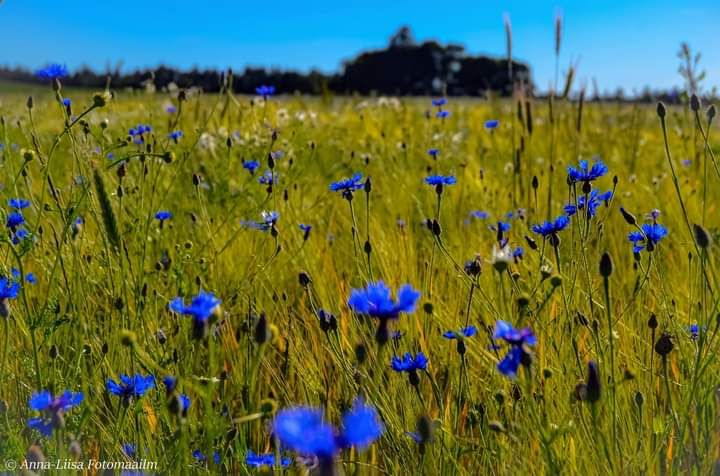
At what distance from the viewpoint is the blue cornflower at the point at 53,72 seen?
64.1 inches

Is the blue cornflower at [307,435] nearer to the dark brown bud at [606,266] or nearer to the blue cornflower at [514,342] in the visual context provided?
the blue cornflower at [514,342]

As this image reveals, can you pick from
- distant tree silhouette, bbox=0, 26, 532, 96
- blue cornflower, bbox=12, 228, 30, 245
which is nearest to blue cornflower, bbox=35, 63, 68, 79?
blue cornflower, bbox=12, 228, 30, 245

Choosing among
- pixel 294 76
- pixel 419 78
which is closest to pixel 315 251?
pixel 294 76

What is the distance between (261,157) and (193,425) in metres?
2.08

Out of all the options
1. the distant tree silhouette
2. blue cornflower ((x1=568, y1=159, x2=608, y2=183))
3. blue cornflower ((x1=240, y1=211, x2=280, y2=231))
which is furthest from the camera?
the distant tree silhouette

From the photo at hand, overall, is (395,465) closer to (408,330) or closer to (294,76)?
(408,330)

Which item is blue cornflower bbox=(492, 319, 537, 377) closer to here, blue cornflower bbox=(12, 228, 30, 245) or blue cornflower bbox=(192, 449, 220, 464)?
blue cornflower bbox=(192, 449, 220, 464)

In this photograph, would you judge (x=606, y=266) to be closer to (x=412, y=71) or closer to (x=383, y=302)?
(x=383, y=302)

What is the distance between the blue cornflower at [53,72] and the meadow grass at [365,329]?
0.09 metres

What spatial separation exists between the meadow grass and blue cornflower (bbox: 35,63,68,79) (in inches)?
3.5

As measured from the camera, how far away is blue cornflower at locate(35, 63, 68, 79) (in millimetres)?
1629

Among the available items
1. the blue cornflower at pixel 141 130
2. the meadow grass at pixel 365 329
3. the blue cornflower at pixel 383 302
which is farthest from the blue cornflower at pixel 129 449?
the blue cornflower at pixel 141 130

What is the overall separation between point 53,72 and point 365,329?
0.98 metres

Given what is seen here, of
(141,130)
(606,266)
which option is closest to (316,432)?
(606,266)
